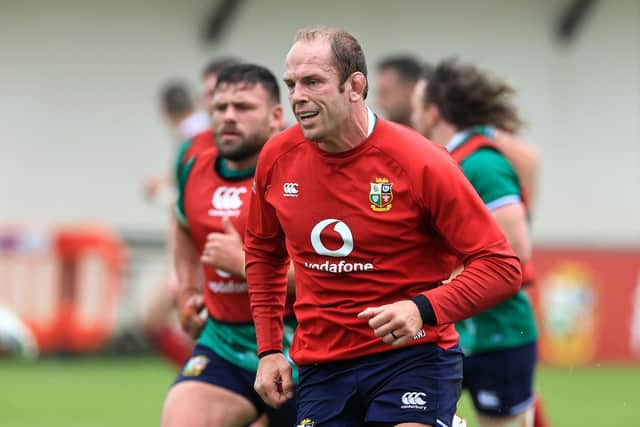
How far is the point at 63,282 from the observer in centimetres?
1579

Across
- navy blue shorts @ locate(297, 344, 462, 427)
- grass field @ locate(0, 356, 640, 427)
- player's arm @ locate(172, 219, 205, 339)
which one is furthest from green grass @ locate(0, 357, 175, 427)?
navy blue shorts @ locate(297, 344, 462, 427)

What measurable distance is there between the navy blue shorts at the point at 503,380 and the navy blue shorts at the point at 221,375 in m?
1.12

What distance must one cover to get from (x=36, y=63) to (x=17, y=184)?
5.08ft

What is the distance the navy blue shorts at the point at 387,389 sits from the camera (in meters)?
4.96

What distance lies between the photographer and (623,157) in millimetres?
19359

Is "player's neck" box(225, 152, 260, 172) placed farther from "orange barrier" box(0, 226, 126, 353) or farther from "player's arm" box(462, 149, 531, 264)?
"orange barrier" box(0, 226, 126, 353)

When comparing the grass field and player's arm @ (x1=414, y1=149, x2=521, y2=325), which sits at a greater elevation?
player's arm @ (x1=414, y1=149, x2=521, y2=325)

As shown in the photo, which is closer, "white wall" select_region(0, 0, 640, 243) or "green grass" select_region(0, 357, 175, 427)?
"green grass" select_region(0, 357, 175, 427)

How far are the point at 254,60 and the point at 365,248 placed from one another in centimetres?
1284

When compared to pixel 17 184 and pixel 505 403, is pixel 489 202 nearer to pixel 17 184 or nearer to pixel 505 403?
pixel 505 403

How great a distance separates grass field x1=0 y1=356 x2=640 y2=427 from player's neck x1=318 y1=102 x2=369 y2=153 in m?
5.02

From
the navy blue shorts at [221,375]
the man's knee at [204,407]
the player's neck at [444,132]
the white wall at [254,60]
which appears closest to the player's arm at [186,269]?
the navy blue shorts at [221,375]

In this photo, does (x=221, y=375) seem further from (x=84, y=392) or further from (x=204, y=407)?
(x=84, y=392)

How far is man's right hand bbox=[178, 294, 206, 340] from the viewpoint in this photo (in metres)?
6.55
